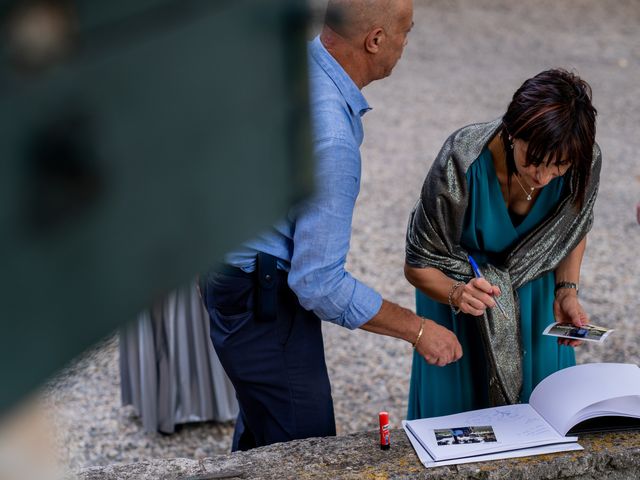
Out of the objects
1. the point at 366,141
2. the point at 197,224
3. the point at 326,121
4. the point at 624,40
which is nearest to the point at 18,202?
the point at 197,224

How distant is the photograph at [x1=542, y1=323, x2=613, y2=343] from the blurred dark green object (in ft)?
7.80

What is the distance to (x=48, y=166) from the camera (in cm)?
63

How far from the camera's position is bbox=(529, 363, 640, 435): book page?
272cm

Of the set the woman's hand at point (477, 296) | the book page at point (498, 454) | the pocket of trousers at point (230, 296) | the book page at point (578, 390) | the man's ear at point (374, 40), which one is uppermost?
the man's ear at point (374, 40)

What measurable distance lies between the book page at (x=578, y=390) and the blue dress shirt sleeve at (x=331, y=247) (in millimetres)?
600

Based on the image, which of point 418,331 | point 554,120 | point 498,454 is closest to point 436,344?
point 418,331

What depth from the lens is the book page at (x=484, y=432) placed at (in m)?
2.68

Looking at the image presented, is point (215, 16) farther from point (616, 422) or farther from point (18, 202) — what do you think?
point (616, 422)

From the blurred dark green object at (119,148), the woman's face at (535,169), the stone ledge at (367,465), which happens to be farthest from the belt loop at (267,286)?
the blurred dark green object at (119,148)

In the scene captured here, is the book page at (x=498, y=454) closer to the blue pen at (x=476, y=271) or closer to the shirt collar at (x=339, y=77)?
the blue pen at (x=476, y=271)

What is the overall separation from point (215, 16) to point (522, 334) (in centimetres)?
267

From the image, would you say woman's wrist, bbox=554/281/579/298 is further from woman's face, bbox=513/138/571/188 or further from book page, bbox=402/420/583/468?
book page, bbox=402/420/583/468

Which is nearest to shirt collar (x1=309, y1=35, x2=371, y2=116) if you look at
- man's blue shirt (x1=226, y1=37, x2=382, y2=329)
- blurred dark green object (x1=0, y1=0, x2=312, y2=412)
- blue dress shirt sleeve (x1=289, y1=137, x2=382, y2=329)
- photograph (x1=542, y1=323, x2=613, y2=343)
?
man's blue shirt (x1=226, y1=37, x2=382, y2=329)

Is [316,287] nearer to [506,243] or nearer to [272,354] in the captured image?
[272,354]
